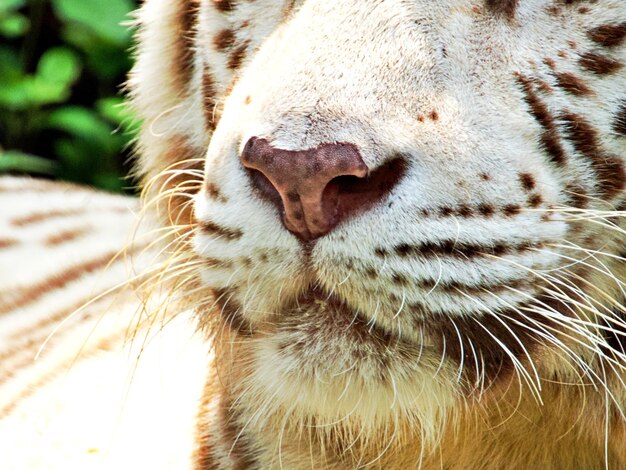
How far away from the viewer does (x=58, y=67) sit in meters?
4.84

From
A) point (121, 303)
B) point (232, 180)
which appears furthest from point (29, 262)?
point (232, 180)

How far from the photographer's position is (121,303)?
286cm

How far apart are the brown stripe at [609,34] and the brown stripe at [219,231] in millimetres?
602

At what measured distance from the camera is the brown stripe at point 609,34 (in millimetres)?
1655

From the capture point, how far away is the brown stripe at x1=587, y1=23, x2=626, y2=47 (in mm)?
1655

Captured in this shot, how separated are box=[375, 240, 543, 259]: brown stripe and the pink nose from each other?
8 cm

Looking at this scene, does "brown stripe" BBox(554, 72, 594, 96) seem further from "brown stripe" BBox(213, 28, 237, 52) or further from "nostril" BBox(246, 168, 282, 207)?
"brown stripe" BBox(213, 28, 237, 52)

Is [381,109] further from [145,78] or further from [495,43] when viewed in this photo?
[145,78]

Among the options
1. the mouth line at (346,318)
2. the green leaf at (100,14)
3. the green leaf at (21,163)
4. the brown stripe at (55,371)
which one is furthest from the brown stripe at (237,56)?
the green leaf at (100,14)

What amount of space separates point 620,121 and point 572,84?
0.09 meters

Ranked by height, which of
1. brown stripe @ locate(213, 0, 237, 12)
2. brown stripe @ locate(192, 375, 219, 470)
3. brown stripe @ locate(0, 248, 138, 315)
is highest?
brown stripe @ locate(213, 0, 237, 12)

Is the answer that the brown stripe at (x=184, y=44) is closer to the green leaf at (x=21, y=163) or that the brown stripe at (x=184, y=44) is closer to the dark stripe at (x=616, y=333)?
the dark stripe at (x=616, y=333)

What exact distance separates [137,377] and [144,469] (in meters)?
0.27

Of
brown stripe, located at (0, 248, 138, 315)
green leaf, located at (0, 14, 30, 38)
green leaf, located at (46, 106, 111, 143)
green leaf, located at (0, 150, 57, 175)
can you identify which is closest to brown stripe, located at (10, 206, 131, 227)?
brown stripe, located at (0, 248, 138, 315)
